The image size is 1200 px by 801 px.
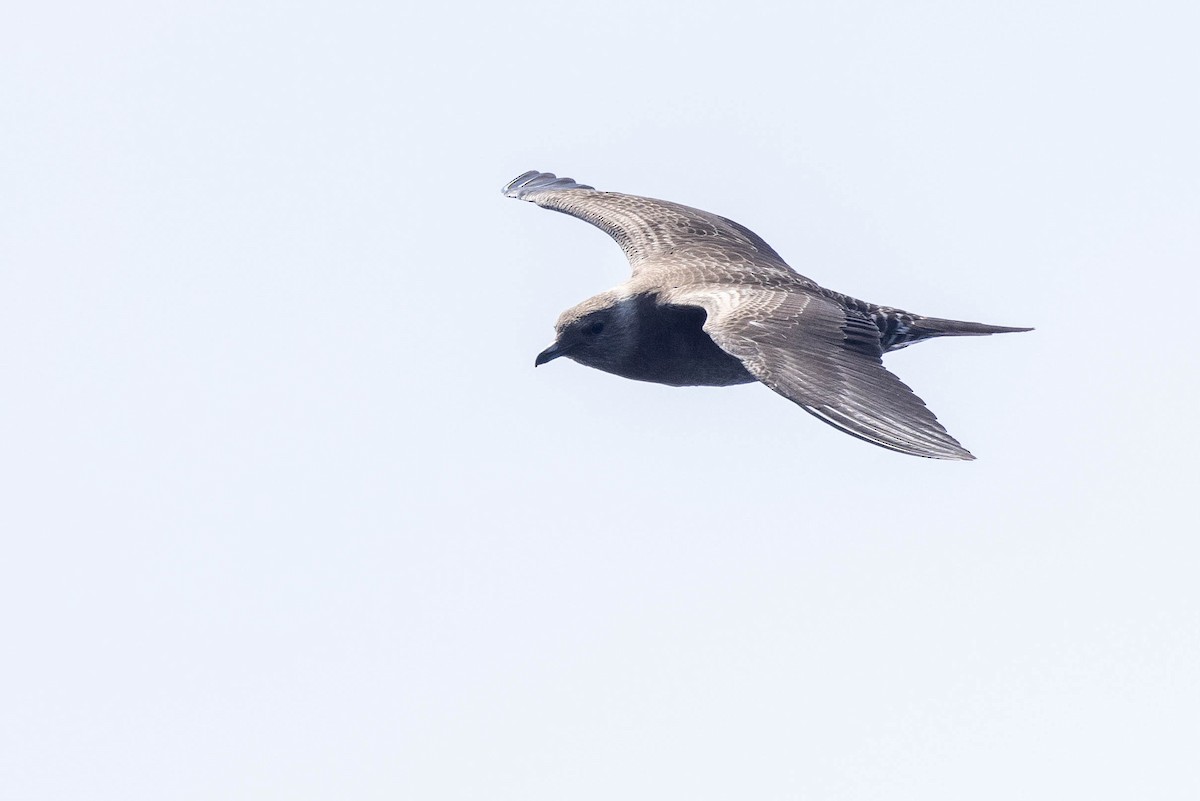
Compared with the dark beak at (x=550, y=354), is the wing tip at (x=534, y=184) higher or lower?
higher

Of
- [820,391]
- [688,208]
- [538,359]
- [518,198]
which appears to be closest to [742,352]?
[820,391]

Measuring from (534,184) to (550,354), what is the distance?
19.1 ft

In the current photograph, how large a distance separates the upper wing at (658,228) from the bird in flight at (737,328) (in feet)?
0.06

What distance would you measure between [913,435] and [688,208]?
7.36m

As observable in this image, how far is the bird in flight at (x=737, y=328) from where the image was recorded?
13516mm

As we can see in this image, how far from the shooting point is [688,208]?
781 inches

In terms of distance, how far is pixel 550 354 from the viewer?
1652 cm

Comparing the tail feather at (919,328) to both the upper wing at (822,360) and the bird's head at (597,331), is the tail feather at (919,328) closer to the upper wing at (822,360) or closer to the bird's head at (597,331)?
the upper wing at (822,360)

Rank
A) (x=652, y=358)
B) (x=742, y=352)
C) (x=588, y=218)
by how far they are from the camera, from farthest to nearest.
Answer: (x=588, y=218)
(x=652, y=358)
(x=742, y=352)

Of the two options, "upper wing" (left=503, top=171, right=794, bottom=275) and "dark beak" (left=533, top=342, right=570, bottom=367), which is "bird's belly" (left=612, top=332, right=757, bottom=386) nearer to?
"dark beak" (left=533, top=342, right=570, bottom=367)

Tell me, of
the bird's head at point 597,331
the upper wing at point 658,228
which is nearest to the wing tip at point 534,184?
the upper wing at point 658,228

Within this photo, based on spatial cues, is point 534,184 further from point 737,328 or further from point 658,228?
point 737,328

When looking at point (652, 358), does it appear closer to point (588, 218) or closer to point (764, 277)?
point (764, 277)

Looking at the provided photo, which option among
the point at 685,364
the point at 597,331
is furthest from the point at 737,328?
the point at 597,331
